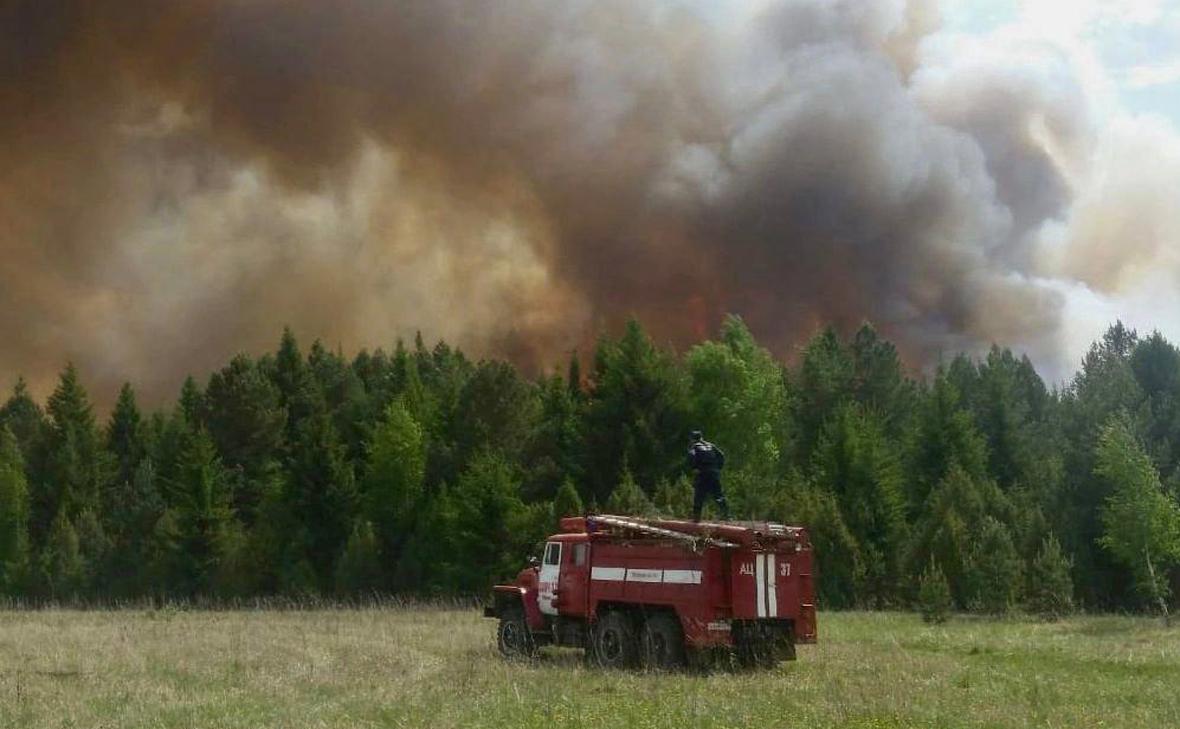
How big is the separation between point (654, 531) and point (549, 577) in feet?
12.2

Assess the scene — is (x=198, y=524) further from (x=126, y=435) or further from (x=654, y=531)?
(x=654, y=531)

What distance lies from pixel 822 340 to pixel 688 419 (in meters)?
27.4

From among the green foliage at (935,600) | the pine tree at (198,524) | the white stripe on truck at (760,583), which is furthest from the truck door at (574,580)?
the pine tree at (198,524)

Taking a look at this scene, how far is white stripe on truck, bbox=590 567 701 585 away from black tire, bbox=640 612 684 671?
30.2 inches

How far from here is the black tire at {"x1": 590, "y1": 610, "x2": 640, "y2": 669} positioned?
26.1 metres

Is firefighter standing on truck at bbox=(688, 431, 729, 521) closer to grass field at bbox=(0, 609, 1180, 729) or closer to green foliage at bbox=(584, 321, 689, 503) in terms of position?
grass field at bbox=(0, 609, 1180, 729)

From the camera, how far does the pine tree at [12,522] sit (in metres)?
77.0

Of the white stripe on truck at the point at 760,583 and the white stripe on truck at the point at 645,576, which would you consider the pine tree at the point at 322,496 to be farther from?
the white stripe on truck at the point at 760,583

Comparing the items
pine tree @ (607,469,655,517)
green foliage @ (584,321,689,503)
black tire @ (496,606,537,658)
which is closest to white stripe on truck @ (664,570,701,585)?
black tire @ (496,606,537,658)

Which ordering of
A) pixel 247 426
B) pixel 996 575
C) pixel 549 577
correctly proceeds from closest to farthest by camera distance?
pixel 549 577
pixel 996 575
pixel 247 426

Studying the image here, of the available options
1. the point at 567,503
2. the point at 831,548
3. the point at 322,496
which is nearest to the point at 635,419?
the point at 567,503

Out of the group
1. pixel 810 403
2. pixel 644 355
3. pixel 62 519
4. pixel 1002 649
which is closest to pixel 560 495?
pixel 644 355

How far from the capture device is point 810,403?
276 feet

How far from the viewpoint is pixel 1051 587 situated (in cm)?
4206
